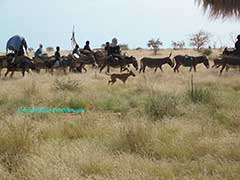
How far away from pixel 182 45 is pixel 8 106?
2268 inches

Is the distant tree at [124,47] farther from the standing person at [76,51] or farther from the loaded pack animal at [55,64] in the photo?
the loaded pack animal at [55,64]

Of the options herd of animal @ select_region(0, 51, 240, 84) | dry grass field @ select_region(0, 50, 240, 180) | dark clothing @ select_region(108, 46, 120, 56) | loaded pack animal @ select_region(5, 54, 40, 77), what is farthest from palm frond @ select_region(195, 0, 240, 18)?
dark clothing @ select_region(108, 46, 120, 56)

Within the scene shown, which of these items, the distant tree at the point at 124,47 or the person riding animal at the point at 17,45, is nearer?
the person riding animal at the point at 17,45

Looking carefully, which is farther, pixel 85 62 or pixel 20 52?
pixel 85 62

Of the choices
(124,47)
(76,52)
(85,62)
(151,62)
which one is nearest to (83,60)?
(85,62)

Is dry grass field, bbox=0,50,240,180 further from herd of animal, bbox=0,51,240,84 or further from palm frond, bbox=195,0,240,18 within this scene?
herd of animal, bbox=0,51,240,84

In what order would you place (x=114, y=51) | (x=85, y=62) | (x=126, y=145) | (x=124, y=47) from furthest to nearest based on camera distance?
(x=124, y=47) < (x=85, y=62) < (x=114, y=51) < (x=126, y=145)

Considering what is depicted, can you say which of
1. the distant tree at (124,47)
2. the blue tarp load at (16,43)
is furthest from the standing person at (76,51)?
the distant tree at (124,47)

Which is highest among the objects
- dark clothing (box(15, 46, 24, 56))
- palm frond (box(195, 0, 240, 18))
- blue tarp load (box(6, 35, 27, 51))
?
palm frond (box(195, 0, 240, 18))

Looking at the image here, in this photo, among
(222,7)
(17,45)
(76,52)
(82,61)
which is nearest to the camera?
(222,7)

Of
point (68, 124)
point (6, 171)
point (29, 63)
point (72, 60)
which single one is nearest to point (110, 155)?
point (6, 171)

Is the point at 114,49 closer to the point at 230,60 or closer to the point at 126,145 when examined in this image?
the point at 230,60

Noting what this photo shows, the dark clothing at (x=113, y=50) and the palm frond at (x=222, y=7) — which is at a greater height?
the palm frond at (x=222, y=7)

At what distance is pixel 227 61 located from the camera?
21.9 metres
